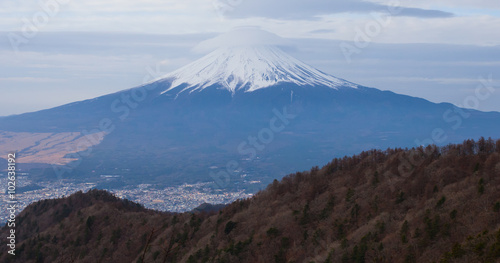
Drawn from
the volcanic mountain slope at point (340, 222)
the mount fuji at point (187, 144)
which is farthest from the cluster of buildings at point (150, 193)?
the volcanic mountain slope at point (340, 222)

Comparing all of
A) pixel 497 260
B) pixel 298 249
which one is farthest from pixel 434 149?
pixel 497 260

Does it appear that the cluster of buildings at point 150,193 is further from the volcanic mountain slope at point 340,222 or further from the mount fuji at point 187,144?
the volcanic mountain slope at point 340,222

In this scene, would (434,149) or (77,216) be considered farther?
(77,216)

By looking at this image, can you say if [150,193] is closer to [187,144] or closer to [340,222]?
[187,144]

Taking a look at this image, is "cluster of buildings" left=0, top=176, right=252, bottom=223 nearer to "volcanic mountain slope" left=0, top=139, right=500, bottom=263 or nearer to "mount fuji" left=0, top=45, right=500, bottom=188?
"mount fuji" left=0, top=45, right=500, bottom=188

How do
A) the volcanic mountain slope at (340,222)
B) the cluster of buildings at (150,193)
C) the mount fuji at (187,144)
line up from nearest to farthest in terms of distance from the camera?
the volcanic mountain slope at (340,222), the cluster of buildings at (150,193), the mount fuji at (187,144)

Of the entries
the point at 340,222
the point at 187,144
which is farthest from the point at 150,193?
the point at 340,222

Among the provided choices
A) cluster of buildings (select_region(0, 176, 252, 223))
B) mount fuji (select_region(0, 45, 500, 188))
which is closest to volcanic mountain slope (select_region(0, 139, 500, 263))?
cluster of buildings (select_region(0, 176, 252, 223))

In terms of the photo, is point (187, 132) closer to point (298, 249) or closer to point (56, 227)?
point (56, 227)
